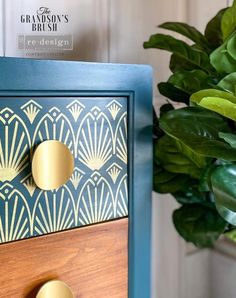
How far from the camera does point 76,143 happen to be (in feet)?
1.81

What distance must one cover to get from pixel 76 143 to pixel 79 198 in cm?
7

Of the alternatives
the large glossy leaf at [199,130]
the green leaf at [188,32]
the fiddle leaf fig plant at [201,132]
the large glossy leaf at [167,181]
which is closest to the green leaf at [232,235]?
the fiddle leaf fig plant at [201,132]

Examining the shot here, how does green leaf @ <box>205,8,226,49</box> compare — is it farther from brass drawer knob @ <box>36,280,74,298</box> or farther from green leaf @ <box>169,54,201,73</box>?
brass drawer knob @ <box>36,280,74,298</box>

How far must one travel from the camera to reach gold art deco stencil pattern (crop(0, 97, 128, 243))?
0.50 m

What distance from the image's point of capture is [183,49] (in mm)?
699

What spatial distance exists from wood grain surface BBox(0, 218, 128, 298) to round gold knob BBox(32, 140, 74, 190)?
0.07m

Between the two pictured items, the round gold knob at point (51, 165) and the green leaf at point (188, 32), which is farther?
the green leaf at point (188, 32)

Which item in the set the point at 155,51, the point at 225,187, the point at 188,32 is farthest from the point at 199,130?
the point at 155,51

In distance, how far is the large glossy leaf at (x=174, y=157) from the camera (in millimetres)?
705

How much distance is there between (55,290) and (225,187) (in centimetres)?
25

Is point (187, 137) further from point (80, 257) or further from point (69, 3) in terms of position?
point (69, 3)

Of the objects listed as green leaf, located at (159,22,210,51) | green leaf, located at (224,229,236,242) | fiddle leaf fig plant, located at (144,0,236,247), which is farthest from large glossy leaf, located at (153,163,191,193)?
green leaf, located at (159,22,210,51)

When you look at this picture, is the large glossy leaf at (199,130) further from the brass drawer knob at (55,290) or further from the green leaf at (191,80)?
the brass drawer knob at (55,290)

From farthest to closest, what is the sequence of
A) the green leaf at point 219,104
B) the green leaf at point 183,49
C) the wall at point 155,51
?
1. the wall at point 155,51
2. the green leaf at point 183,49
3. the green leaf at point 219,104
